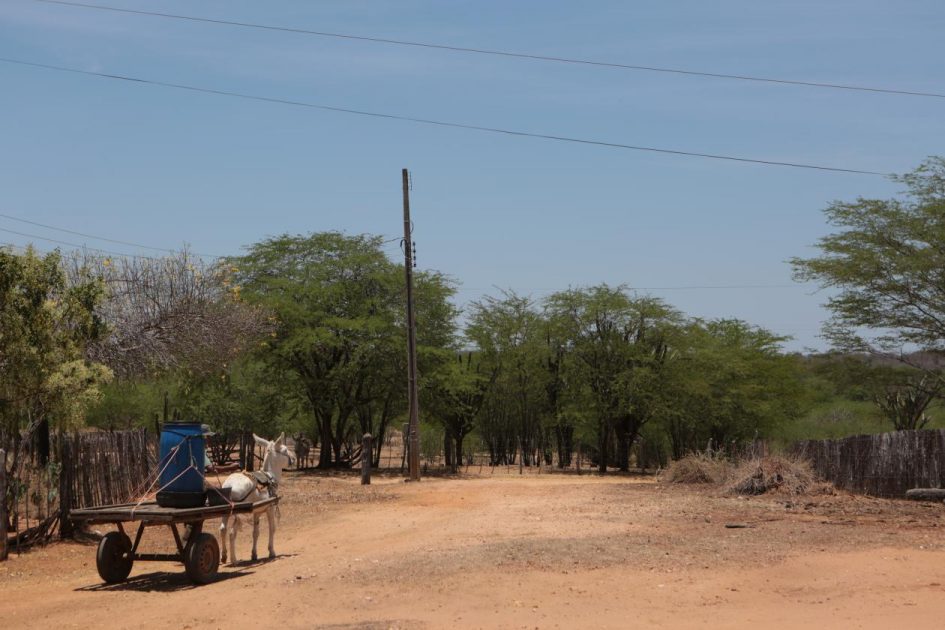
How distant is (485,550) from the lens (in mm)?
14281

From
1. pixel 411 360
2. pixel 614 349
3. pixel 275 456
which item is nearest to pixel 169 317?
pixel 411 360

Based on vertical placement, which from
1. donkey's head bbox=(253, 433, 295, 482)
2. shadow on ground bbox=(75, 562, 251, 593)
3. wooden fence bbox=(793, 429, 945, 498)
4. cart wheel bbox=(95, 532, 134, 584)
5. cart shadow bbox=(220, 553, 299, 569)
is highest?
donkey's head bbox=(253, 433, 295, 482)

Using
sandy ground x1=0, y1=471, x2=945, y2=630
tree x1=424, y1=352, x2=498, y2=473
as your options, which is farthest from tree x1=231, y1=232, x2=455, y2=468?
sandy ground x1=0, y1=471, x2=945, y2=630

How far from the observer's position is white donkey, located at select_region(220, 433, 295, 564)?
545 inches

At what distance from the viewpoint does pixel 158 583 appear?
13.1m

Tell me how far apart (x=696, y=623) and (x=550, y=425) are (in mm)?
37064

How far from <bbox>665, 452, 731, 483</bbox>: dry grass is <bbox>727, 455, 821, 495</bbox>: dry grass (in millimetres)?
2563

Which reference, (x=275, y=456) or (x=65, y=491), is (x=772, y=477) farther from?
(x=65, y=491)

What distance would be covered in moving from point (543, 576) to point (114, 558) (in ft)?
18.1

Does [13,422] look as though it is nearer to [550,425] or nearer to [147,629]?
[147,629]

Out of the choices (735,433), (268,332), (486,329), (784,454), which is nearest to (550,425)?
(486,329)

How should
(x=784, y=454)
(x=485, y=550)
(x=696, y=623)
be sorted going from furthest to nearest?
(x=784, y=454) < (x=485, y=550) < (x=696, y=623)

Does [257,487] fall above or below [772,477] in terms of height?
above

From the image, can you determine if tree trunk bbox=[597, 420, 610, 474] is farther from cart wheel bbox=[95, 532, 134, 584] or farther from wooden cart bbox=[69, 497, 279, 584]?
cart wheel bbox=[95, 532, 134, 584]
